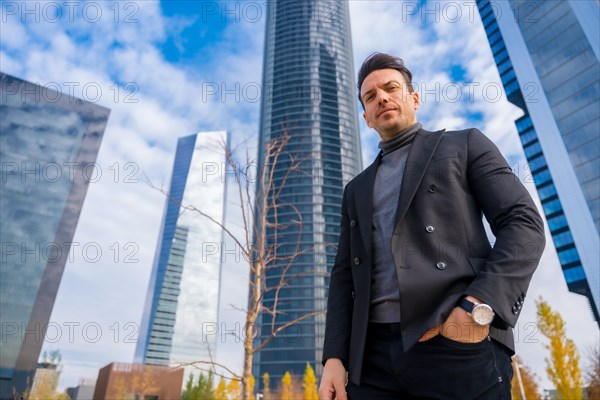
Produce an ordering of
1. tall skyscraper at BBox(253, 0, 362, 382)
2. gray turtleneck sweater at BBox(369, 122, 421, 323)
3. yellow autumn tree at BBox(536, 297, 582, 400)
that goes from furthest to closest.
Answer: tall skyscraper at BBox(253, 0, 362, 382) < yellow autumn tree at BBox(536, 297, 582, 400) < gray turtleneck sweater at BBox(369, 122, 421, 323)

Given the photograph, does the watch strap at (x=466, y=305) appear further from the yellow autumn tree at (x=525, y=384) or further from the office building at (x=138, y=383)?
the office building at (x=138, y=383)

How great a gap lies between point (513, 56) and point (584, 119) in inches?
639

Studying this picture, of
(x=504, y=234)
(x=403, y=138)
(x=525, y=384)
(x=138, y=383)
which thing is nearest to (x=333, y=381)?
(x=504, y=234)

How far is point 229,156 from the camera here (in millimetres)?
5172

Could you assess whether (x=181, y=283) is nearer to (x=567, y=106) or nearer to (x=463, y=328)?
(x=567, y=106)

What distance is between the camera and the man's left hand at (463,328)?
111cm

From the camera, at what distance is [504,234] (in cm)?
123

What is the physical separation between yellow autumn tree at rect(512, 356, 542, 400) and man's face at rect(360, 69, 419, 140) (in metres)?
28.9

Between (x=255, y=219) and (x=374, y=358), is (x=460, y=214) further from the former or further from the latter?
(x=255, y=219)

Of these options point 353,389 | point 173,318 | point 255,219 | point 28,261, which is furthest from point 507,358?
point 173,318

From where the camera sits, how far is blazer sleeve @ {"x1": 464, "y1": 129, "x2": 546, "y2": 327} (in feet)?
3.69

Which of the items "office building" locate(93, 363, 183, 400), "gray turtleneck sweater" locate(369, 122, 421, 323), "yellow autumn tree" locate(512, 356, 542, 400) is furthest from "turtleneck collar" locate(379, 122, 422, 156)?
"office building" locate(93, 363, 183, 400)

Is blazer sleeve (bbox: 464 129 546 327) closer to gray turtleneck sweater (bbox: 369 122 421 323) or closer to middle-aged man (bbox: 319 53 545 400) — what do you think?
middle-aged man (bbox: 319 53 545 400)

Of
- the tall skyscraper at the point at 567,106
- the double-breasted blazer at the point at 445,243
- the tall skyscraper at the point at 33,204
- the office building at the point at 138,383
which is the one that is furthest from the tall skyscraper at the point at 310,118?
the double-breasted blazer at the point at 445,243
